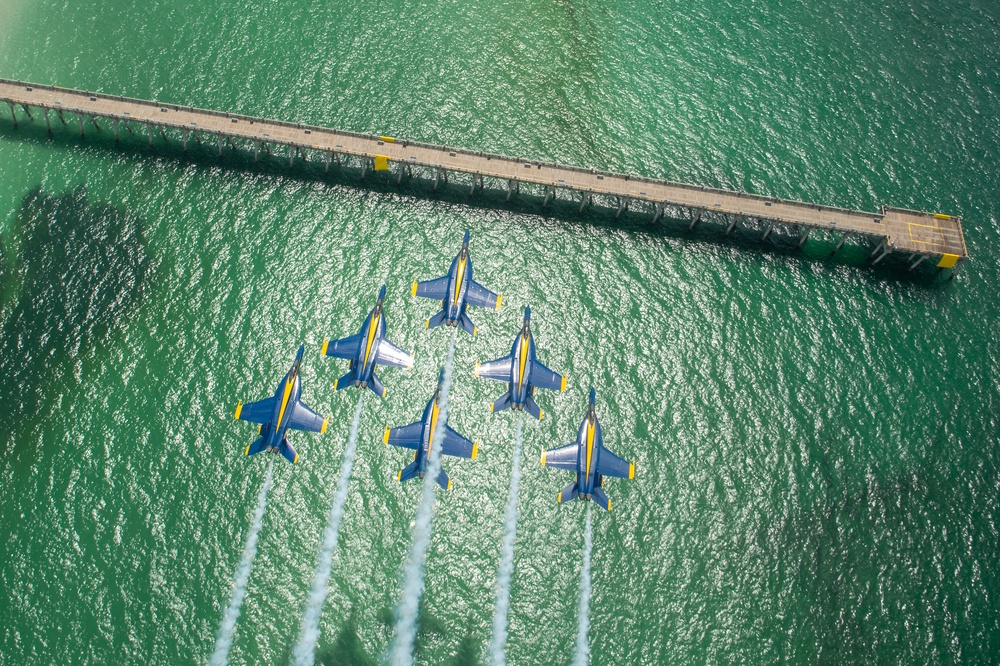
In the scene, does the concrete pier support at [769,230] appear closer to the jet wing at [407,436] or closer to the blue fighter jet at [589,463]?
the blue fighter jet at [589,463]

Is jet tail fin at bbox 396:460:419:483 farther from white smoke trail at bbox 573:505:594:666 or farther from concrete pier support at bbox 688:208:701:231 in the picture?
concrete pier support at bbox 688:208:701:231

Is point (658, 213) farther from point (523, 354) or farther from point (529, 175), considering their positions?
point (523, 354)

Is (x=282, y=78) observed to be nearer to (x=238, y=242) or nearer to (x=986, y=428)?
(x=238, y=242)

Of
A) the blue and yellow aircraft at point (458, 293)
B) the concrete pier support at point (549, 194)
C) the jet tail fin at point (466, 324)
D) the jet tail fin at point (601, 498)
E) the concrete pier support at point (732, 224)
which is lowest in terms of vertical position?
the jet tail fin at point (601, 498)

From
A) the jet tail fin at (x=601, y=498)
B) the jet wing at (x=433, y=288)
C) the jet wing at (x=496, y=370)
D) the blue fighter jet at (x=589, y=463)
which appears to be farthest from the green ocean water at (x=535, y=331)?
the jet tail fin at (x=601, y=498)

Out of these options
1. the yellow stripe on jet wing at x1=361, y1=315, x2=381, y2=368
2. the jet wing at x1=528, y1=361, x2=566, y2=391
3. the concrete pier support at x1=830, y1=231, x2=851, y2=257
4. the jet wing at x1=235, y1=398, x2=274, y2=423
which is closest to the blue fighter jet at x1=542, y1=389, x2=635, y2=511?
the jet wing at x1=528, y1=361, x2=566, y2=391

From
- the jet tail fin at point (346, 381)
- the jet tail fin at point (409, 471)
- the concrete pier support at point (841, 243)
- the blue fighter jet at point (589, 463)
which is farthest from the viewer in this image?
the concrete pier support at point (841, 243)

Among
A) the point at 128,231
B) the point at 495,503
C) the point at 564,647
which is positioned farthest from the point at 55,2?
the point at 564,647

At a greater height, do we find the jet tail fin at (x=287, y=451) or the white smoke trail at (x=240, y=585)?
the jet tail fin at (x=287, y=451)
